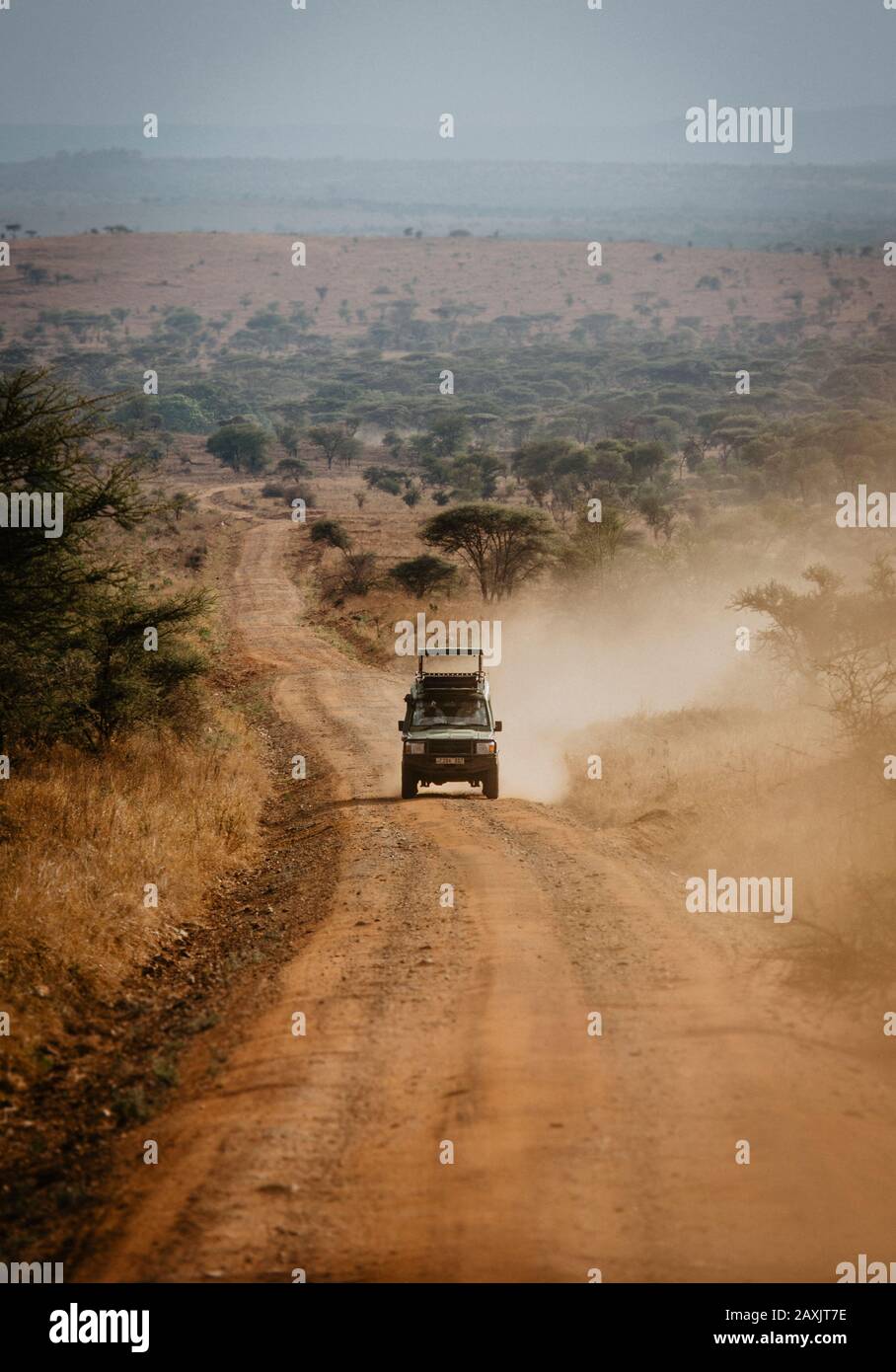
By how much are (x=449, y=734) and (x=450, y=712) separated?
0.84 meters

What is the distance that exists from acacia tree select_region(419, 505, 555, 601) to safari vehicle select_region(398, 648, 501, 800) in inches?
1122

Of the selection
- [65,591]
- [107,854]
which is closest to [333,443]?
[65,591]

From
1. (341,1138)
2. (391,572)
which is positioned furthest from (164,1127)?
(391,572)

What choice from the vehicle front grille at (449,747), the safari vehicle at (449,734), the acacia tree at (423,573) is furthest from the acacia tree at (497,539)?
the vehicle front grille at (449,747)

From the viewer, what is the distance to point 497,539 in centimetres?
5169

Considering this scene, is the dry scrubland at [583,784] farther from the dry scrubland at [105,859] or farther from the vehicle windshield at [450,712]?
the vehicle windshield at [450,712]

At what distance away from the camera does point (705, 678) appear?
3800cm

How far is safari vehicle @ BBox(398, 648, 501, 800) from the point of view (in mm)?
20812

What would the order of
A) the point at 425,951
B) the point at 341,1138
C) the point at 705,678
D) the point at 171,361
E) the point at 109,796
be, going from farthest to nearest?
1. the point at 171,361
2. the point at 705,678
3. the point at 109,796
4. the point at 425,951
5. the point at 341,1138

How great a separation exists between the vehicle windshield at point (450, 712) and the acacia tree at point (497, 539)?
1135 inches

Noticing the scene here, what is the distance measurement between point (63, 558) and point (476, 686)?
8.09m

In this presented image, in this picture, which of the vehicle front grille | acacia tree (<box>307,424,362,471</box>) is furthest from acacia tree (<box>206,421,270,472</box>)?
the vehicle front grille

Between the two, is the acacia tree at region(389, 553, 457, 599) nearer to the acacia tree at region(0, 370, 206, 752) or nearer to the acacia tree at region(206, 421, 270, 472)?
the acacia tree at region(0, 370, 206, 752)
